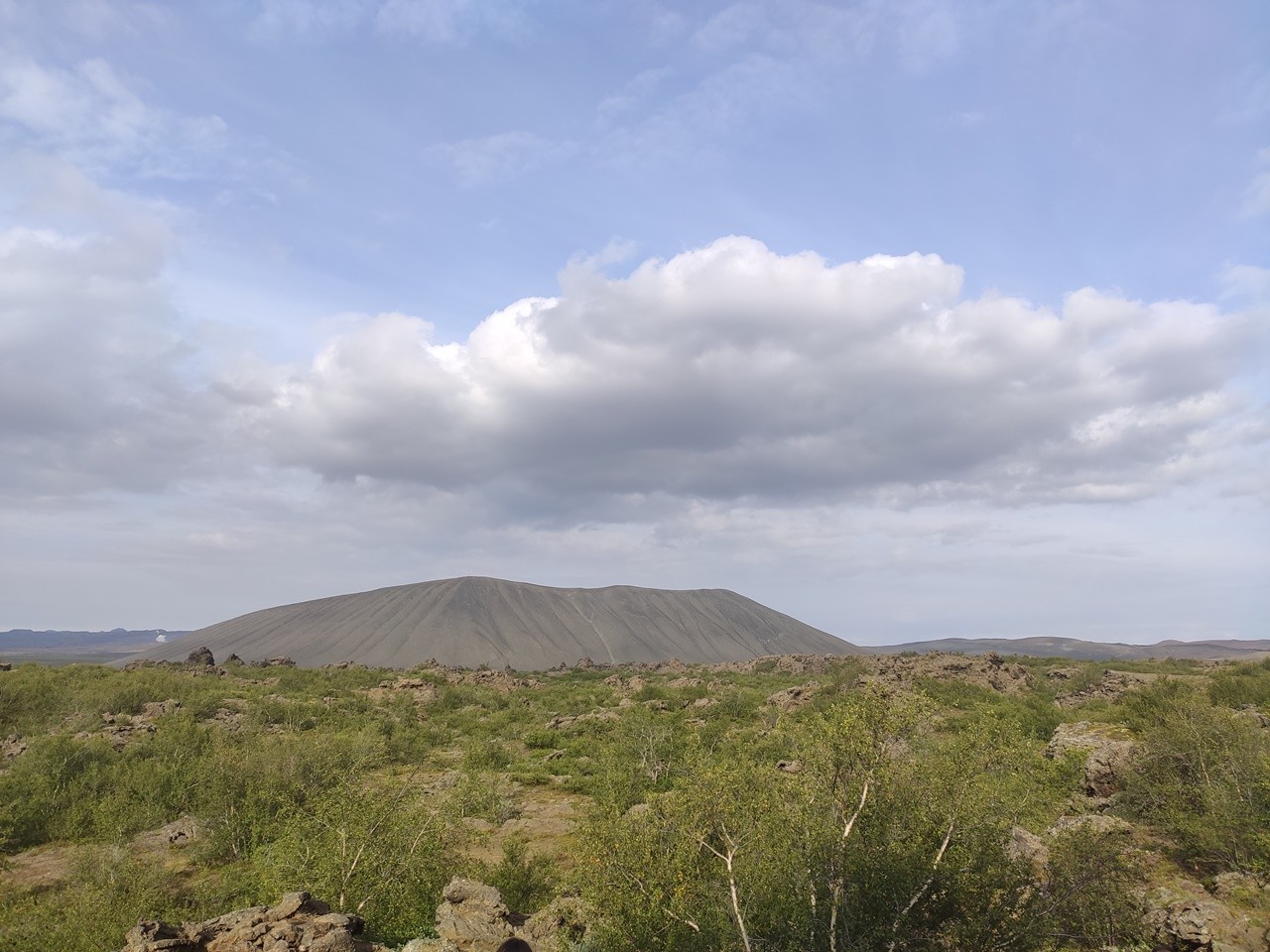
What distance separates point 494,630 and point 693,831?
144 metres

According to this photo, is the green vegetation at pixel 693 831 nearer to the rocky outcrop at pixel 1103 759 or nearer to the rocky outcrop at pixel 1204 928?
the rocky outcrop at pixel 1103 759

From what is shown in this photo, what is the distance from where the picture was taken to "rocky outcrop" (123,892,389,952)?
28.2 ft

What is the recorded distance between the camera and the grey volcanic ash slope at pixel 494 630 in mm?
132500

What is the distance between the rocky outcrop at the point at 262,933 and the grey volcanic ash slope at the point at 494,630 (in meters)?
120

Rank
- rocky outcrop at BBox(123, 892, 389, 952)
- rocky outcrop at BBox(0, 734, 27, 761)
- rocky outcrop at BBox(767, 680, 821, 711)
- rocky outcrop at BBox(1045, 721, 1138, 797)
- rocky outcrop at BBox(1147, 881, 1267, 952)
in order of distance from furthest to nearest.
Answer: rocky outcrop at BBox(767, 680, 821, 711) → rocky outcrop at BBox(0, 734, 27, 761) → rocky outcrop at BBox(1045, 721, 1138, 797) → rocky outcrop at BBox(1147, 881, 1267, 952) → rocky outcrop at BBox(123, 892, 389, 952)

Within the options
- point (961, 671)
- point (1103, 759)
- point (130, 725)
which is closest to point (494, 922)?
point (1103, 759)

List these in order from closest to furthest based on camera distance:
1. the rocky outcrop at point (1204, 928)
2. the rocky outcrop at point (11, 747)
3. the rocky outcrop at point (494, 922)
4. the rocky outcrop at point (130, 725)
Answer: the rocky outcrop at point (1204, 928), the rocky outcrop at point (494, 922), the rocky outcrop at point (11, 747), the rocky outcrop at point (130, 725)

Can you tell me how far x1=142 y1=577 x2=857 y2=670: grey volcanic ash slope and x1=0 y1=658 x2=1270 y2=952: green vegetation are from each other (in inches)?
4178

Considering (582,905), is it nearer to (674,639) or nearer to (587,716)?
(587,716)

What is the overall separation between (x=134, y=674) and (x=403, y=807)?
39.1 m

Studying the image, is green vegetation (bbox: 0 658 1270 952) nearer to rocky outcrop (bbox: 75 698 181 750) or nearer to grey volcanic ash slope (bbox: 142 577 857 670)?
rocky outcrop (bbox: 75 698 181 750)

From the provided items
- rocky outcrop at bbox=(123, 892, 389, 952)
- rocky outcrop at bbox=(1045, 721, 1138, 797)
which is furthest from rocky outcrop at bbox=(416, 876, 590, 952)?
rocky outcrop at bbox=(1045, 721, 1138, 797)

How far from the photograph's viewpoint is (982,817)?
31.5ft

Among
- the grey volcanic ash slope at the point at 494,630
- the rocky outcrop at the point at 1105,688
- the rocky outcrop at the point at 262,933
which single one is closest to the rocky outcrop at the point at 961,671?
the rocky outcrop at the point at 1105,688
